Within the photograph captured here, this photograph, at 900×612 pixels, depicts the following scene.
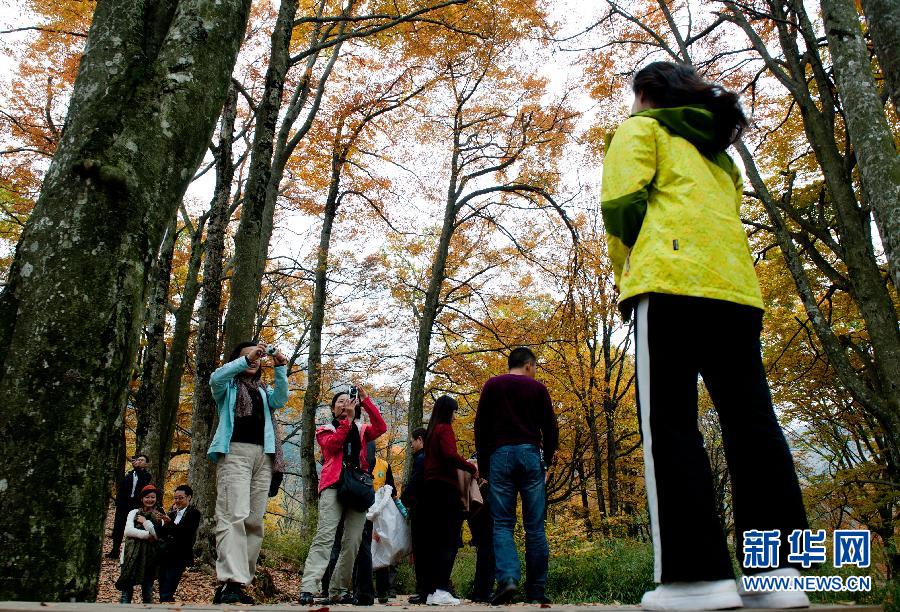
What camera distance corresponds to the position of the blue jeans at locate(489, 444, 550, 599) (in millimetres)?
4812

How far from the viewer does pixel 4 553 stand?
7.22 ft

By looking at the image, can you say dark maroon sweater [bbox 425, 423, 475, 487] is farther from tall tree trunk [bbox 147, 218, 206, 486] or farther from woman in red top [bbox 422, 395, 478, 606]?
tall tree trunk [bbox 147, 218, 206, 486]

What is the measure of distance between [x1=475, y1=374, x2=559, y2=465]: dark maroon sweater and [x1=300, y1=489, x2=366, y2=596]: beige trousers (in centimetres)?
156

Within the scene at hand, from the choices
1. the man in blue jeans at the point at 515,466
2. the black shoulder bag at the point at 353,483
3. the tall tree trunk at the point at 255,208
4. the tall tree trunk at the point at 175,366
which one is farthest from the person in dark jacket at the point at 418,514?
the tall tree trunk at the point at 175,366

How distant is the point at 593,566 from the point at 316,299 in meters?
10.1

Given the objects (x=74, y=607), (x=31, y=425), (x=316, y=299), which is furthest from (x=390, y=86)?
(x=74, y=607)

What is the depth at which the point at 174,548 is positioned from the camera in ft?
19.4

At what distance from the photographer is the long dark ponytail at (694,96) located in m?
2.29

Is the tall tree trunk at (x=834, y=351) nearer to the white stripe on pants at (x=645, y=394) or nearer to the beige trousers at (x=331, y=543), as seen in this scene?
the white stripe on pants at (x=645, y=394)

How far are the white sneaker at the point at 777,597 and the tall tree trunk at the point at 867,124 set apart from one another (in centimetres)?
291

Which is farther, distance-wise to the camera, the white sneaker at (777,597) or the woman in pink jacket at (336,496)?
the woman in pink jacket at (336,496)

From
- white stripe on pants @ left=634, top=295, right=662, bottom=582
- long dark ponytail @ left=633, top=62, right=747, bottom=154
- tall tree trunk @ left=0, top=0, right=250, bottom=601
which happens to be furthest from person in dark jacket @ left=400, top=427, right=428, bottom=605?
long dark ponytail @ left=633, top=62, right=747, bottom=154

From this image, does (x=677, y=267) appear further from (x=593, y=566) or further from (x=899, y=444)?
(x=593, y=566)

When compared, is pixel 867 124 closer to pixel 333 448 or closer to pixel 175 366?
pixel 333 448
